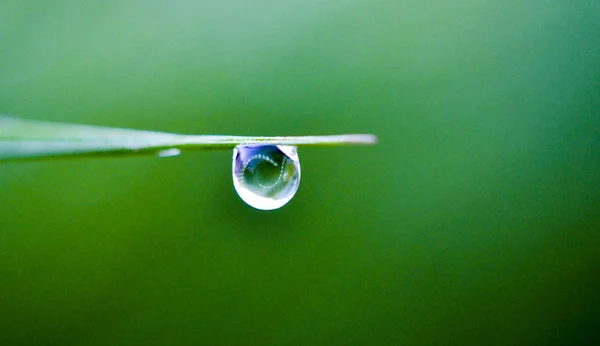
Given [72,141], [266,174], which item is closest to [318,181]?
[266,174]

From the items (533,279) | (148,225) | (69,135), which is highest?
(148,225)

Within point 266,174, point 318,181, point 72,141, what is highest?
point 318,181

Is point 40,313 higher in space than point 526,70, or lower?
lower

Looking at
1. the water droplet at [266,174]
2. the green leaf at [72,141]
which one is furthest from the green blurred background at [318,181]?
the green leaf at [72,141]

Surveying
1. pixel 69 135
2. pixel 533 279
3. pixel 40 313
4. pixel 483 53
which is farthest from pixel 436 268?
pixel 69 135

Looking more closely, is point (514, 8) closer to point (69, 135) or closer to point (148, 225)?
Result: point (148, 225)

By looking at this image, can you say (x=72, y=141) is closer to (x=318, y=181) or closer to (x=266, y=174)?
(x=266, y=174)
